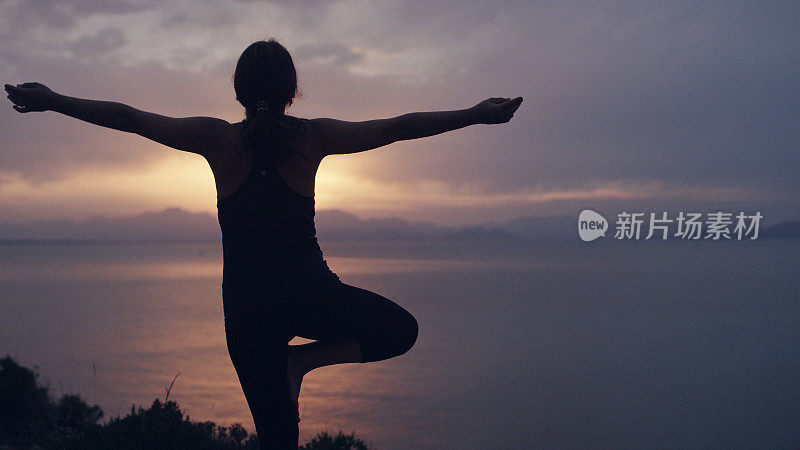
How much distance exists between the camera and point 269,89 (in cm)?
300

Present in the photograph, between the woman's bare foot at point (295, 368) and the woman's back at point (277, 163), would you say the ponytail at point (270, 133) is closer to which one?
the woman's back at point (277, 163)

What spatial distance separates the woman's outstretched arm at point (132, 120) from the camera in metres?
2.94

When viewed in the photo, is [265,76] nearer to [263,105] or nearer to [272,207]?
[263,105]

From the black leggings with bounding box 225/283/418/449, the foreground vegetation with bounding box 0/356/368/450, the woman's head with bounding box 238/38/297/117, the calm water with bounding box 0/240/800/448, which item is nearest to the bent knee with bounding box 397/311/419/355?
the black leggings with bounding box 225/283/418/449

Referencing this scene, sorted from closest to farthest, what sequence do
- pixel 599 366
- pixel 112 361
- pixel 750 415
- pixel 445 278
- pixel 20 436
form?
pixel 20 436
pixel 750 415
pixel 112 361
pixel 599 366
pixel 445 278

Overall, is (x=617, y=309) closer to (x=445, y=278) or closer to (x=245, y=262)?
(x=445, y=278)

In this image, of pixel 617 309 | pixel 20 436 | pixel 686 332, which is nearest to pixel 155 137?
pixel 20 436

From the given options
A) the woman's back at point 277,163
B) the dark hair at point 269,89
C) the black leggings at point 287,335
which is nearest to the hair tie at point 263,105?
the dark hair at point 269,89

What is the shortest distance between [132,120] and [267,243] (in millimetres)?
922

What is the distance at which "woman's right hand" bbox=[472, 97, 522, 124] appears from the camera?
10.5ft

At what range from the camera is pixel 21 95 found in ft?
10.4

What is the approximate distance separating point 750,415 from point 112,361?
46939 mm

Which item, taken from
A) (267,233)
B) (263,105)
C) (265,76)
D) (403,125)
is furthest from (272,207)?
(403,125)

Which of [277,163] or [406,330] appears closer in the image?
[277,163]
